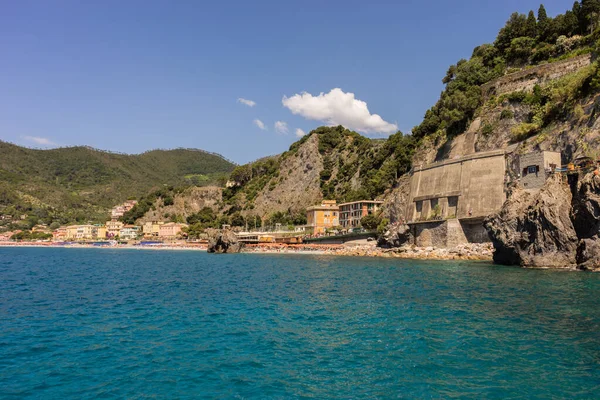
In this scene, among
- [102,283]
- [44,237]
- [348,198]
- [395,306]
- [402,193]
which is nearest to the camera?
[395,306]

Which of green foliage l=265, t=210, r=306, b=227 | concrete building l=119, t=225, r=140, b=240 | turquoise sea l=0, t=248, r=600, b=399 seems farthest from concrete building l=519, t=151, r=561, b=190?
concrete building l=119, t=225, r=140, b=240

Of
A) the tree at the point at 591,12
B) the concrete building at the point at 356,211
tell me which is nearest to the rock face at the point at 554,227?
the tree at the point at 591,12

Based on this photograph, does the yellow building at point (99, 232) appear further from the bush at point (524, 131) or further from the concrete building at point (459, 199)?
the bush at point (524, 131)

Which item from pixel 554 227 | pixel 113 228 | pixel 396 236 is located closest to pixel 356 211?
pixel 396 236

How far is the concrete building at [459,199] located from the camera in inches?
1751

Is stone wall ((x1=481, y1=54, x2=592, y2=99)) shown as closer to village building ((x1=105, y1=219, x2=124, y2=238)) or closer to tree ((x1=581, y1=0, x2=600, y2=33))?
tree ((x1=581, y1=0, x2=600, y2=33))

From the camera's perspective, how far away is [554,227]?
31.8 meters

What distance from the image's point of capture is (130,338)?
533 inches

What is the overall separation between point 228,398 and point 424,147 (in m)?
60.3

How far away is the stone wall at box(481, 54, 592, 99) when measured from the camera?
48.6 m

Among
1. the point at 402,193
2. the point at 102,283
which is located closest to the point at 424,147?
the point at 402,193

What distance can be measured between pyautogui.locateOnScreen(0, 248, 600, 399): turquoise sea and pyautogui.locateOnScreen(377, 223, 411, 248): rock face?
93.3ft

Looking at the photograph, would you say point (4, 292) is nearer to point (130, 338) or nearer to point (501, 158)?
point (130, 338)

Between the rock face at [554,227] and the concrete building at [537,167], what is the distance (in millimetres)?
1955
